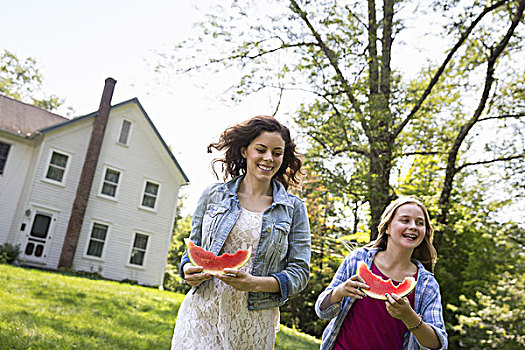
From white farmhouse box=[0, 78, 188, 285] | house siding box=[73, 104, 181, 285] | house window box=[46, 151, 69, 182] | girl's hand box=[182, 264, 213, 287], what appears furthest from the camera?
house siding box=[73, 104, 181, 285]

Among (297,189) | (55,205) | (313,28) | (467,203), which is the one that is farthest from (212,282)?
(55,205)

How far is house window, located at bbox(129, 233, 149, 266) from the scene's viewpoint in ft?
69.3

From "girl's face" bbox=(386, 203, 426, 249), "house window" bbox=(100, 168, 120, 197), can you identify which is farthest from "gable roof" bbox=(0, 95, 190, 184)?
"girl's face" bbox=(386, 203, 426, 249)

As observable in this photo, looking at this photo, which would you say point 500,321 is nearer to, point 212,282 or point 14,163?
point 212,282

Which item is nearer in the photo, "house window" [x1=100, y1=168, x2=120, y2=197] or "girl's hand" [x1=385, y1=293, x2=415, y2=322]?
"girl's hand" [x1=385, y1=293, x2=415, y2=322]

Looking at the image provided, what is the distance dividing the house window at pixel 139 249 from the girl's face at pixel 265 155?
19.5 m

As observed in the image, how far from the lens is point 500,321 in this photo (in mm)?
12133

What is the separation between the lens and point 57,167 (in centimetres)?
1942

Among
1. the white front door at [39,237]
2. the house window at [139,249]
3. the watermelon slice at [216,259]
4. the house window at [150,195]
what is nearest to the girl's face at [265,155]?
the watermelon slice at [216,259]

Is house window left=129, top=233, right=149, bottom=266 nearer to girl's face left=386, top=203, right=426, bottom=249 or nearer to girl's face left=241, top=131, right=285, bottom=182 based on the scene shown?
girl's face left=386, top=203, right=426, bottom=249

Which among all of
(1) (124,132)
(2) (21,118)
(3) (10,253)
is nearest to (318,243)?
(3) (10,253)

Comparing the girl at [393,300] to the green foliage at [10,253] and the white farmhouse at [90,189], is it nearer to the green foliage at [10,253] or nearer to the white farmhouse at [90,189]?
the green foliage at [10,253]

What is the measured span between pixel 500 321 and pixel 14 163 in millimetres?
19220

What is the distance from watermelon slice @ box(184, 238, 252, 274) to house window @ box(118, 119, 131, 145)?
20104mm
